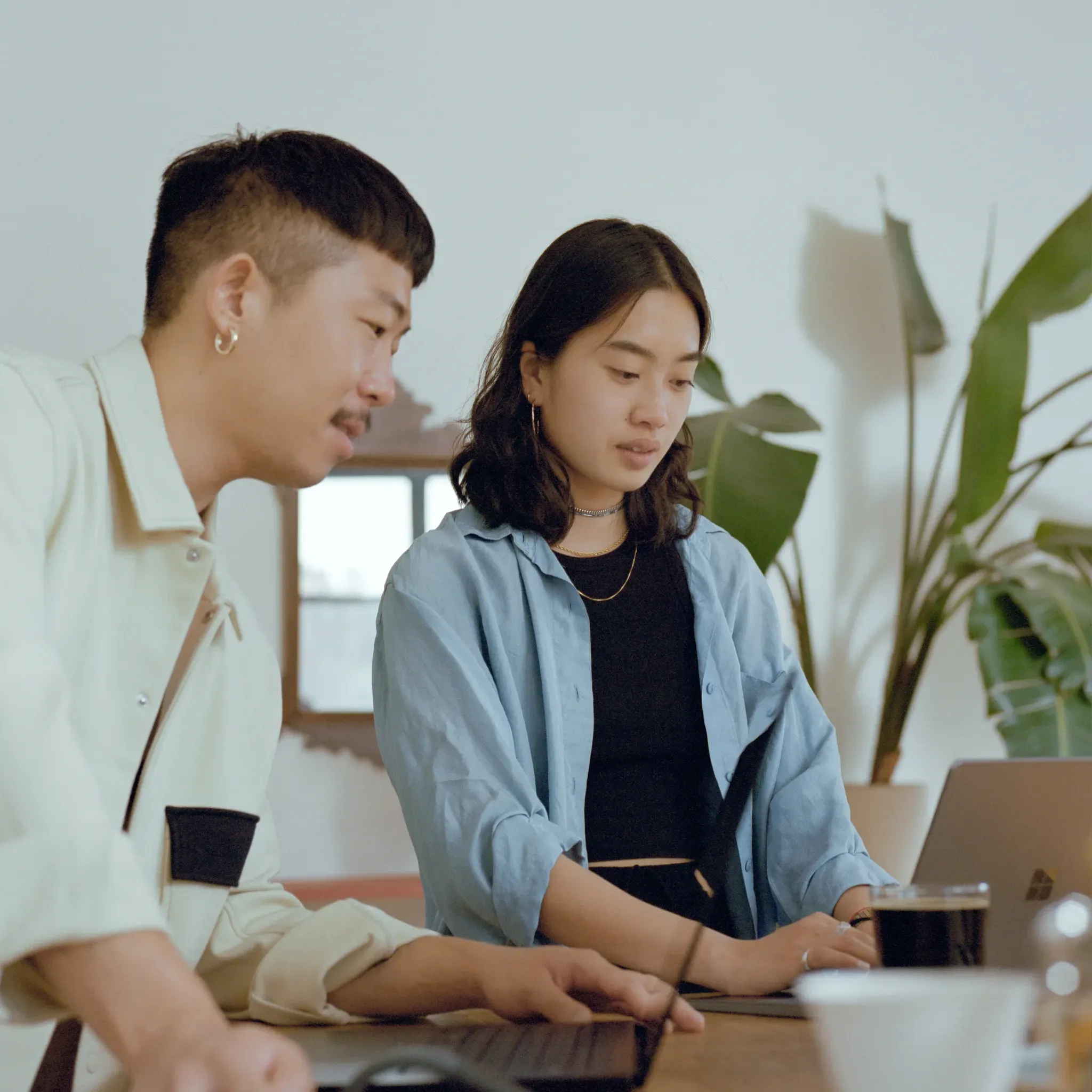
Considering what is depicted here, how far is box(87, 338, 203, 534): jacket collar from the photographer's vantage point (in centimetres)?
103

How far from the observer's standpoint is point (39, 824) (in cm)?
67

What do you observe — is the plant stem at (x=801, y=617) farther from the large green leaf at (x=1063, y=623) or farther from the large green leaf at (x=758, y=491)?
the large green leaf at (x=1063, y=623)

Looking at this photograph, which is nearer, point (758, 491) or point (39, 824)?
point (39, 824)

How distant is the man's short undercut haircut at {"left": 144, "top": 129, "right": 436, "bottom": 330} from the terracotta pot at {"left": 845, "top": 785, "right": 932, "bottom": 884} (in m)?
1.60

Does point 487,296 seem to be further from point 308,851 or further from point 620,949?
point 620,949

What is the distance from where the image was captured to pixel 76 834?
2.16 ft

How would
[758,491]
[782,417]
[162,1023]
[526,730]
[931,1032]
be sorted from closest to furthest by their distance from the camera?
[931,1032] < [162,1023] < [526,730] < [758,491] < [782,417]

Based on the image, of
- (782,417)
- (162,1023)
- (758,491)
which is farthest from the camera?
(782,417)

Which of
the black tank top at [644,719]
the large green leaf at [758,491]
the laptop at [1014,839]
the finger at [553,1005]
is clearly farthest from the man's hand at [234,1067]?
the large green leaf at [758,491]

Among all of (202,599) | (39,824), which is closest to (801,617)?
(202,599)

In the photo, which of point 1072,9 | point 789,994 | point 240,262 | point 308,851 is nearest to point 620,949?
point 789,994

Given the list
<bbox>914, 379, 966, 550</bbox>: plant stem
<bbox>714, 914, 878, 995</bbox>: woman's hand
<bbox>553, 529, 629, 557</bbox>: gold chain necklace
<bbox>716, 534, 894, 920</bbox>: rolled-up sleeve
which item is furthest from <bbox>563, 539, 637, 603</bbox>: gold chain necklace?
<bbox>914, 379, 966, 550</bbox>: plant stem

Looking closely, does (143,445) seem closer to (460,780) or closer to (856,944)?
(460,780)

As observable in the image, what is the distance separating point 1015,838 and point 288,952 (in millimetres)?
584
